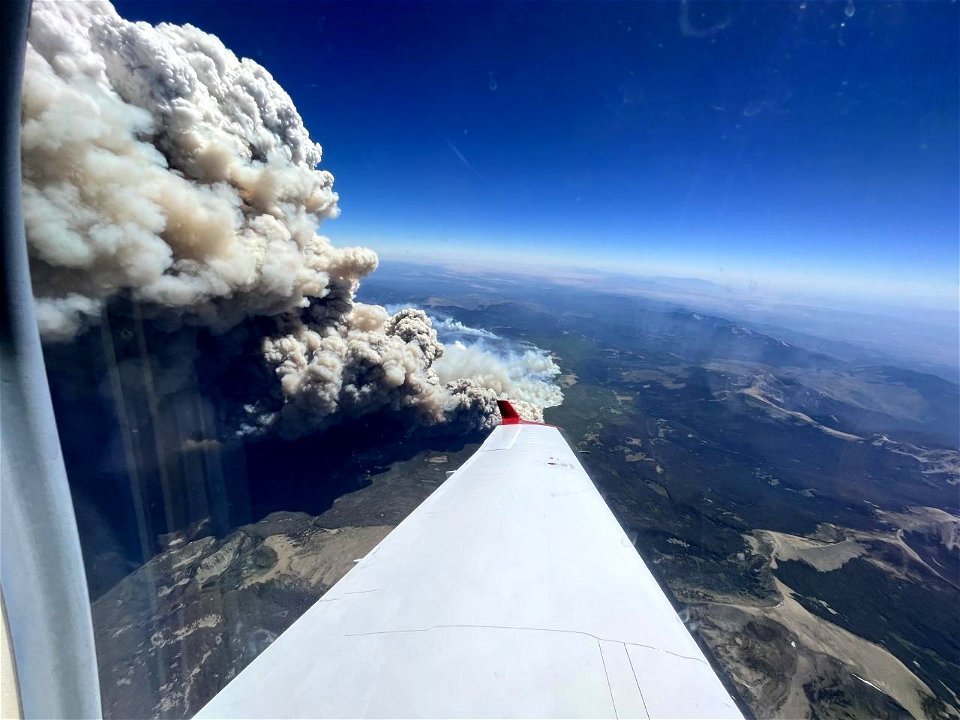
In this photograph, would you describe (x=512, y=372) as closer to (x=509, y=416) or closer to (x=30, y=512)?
(x=509, y=416)

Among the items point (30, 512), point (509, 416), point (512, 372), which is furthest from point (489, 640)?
point (512, 372)

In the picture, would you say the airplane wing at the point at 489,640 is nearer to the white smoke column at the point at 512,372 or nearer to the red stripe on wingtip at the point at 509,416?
the red stripe on wingtip at the point at 509,416

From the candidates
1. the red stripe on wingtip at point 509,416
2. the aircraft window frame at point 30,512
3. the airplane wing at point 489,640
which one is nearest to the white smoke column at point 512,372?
the red stripe on wingtip at point 509,416

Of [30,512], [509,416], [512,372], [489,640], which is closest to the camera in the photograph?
[30,512]

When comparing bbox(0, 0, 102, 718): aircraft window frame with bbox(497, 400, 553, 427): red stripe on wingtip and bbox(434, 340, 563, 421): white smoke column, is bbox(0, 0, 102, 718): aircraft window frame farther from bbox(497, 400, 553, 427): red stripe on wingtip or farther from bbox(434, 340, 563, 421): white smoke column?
bbox(434, 340, 563, 421): white smoke column

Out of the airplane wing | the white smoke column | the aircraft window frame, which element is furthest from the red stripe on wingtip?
the white smoke column

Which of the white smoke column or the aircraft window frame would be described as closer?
the aircraft window frame

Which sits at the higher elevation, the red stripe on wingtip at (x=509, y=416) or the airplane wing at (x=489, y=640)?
the airplane wing at (x=489, y=640)

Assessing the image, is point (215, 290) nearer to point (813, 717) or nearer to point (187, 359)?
point (187, 359)
